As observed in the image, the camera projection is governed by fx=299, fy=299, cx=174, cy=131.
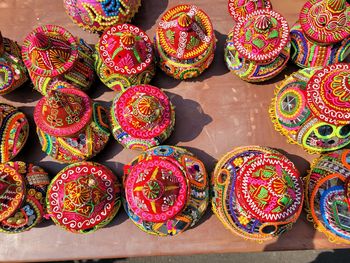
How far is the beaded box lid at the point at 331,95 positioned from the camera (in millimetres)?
2443

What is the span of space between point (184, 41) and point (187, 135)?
1057 millimetres

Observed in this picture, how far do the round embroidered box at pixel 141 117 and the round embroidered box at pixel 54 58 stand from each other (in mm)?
604

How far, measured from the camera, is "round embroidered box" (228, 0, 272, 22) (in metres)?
3.48

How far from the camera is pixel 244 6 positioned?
3.54 m

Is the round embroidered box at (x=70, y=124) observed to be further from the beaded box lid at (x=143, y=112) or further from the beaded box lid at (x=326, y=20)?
the beaded box lid at (x=326, y=20)

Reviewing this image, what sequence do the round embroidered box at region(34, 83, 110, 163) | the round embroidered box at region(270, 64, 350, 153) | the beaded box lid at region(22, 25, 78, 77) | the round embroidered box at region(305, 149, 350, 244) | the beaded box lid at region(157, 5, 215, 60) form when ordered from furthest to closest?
the beaded box lid at region(157, 5, 215, 60) < the beaded box lid at region(22, 25, 78, 77) < the round embroidered box at region(34, 83, 110, 163) < the round embroidered box at region(305, 149, 350, 244) < the round embroidered box at region(270, 64, 350, 153)

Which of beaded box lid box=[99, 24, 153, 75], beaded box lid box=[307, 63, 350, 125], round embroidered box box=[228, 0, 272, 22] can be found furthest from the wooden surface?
beaded box lid box=[307, 63, 350, 125]

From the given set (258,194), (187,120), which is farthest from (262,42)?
(258,194)

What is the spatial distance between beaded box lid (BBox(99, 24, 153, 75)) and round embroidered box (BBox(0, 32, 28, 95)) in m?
1.03

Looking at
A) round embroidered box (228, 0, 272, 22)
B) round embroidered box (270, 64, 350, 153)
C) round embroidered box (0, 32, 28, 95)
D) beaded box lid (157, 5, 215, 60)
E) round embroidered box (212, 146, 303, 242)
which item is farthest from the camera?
round embroidered box (228, 0, 272, 22)

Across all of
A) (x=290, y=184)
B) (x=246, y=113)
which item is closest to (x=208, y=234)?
(x=290, y=184)

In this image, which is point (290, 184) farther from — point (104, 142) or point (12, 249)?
point (12, 249)

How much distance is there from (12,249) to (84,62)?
2.17 m

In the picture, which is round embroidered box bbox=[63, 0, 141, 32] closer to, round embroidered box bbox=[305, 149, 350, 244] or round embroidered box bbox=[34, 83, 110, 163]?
round embroidered box bbox=[34, 83, 110, 163]
